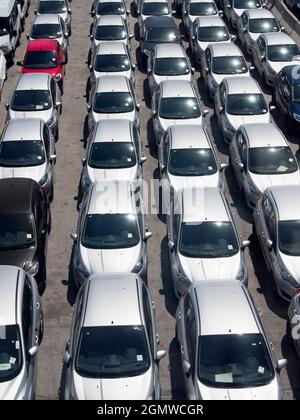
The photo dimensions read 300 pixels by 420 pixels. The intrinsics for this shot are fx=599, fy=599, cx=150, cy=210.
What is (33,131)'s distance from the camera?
15.9m

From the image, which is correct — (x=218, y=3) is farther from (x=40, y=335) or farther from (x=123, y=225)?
(x=40, y=335)

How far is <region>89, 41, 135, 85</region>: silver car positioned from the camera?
2061 centimetres

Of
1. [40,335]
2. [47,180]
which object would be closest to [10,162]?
[47,180]

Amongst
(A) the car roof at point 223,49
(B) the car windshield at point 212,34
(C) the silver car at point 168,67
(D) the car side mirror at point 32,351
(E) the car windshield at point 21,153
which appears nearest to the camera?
(D) the car side mirror at point 32,351

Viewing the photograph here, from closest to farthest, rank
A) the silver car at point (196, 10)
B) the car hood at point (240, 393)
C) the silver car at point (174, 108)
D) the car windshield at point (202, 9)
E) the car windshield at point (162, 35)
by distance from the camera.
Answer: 1. the car hood at point (240, 393)
2. the silver car at point (174, 108)
3. the car windshield at point (162, 35)
4. the silver car at point (196, 10)
5. the car windshield at point (202, 9)

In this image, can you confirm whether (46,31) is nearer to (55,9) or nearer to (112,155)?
(55,9)

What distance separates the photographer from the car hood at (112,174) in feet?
48.9

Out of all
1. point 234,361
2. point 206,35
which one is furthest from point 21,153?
point 206,35

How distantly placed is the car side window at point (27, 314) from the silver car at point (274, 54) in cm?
1332

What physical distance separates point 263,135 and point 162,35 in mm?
9081

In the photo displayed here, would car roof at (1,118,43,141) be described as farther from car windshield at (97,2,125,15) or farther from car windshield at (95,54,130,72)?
car windshield at (97,2,125,15)

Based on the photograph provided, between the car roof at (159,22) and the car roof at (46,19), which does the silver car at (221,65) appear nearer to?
the car roof at (159,22)

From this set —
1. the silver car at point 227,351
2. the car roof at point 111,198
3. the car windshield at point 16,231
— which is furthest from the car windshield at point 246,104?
the silver car at point 227,351
